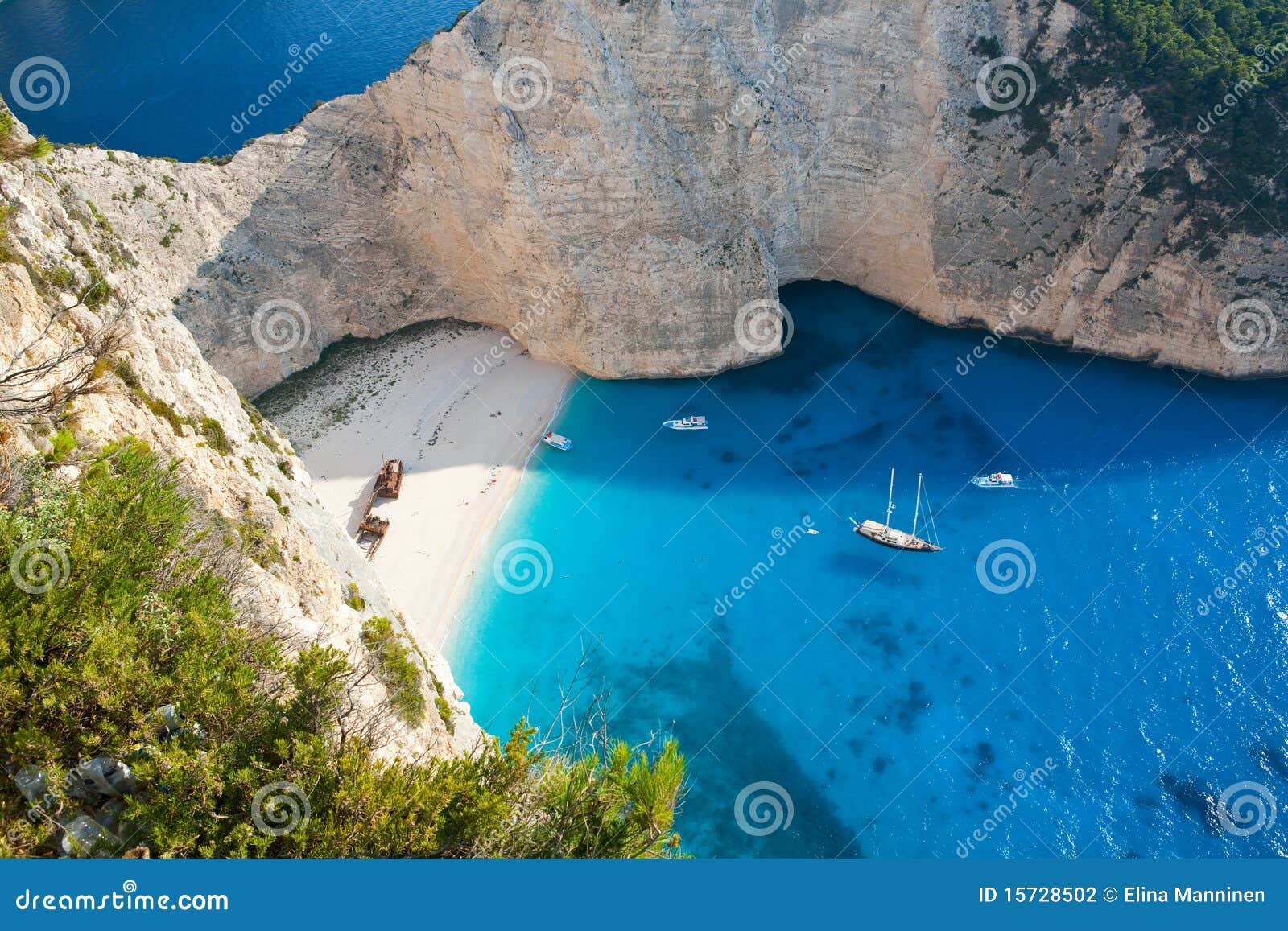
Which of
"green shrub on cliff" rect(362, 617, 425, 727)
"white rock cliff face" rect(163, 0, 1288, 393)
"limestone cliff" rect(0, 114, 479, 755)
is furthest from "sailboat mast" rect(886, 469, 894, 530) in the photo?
"green shrub on cliff" rect(362, 617, 425, 727)

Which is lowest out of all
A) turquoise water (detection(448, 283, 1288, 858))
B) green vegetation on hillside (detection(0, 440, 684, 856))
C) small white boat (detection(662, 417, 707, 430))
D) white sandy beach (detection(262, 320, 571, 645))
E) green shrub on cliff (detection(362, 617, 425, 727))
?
turquoise water (detection(448, 283, 1288, 858))

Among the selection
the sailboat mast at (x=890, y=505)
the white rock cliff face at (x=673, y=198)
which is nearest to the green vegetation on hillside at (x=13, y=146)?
the white rock cliff face at (x=673, y=198)

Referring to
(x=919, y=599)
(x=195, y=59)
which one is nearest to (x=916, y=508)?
(x=919, y=599)

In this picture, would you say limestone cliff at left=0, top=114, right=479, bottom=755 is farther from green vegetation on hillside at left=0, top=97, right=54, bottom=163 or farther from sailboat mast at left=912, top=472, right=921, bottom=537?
sailboat mast at left=912, top=472, right=921, bottom=537

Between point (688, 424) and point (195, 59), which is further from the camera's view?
point (195, 59)

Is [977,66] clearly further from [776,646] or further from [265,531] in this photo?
[265,531]

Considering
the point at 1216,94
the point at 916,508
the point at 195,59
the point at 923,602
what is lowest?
the point at 923,602

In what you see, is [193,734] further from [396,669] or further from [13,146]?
[13,146]

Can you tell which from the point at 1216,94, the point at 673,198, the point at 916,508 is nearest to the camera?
the point at 916,508
